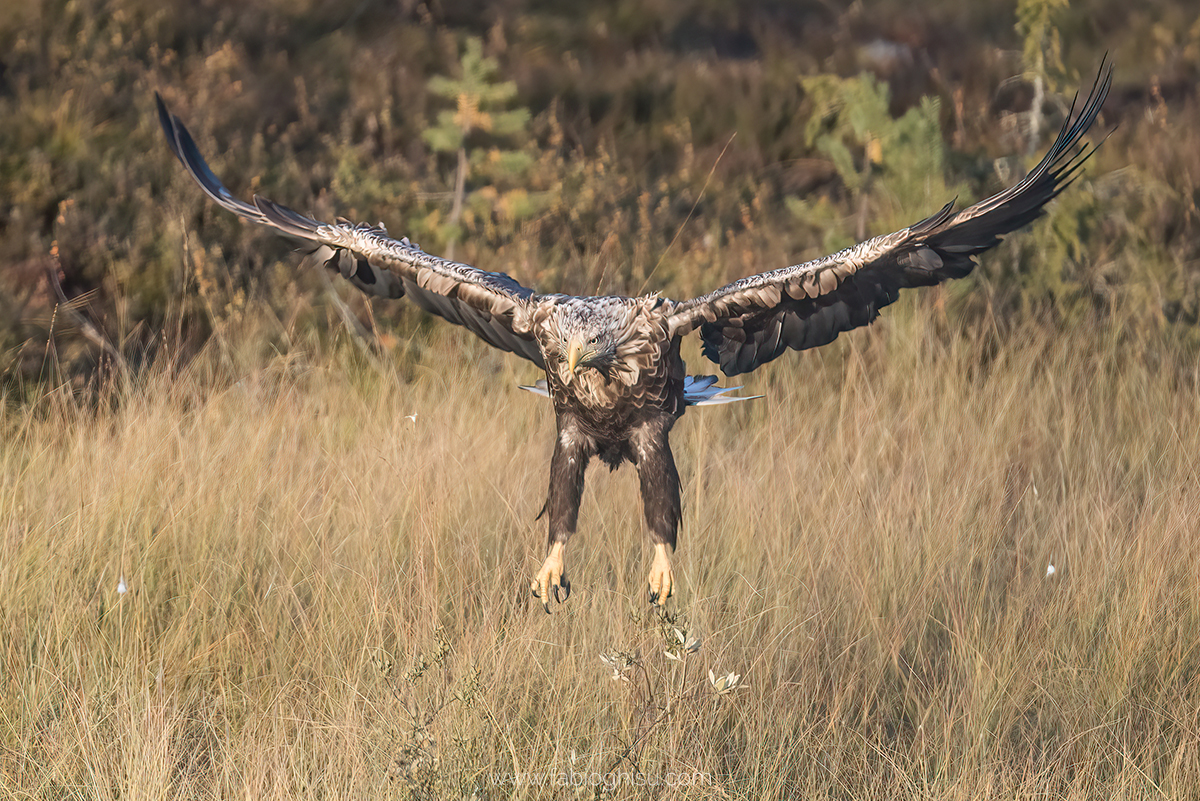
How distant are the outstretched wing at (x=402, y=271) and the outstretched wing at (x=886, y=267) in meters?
0.48

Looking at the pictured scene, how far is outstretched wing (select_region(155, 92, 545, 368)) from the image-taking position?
119 inches

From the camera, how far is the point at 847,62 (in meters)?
11.6

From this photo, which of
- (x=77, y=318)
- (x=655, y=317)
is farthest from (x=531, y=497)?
(x=77, y=318)

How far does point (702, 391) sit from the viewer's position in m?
3.34

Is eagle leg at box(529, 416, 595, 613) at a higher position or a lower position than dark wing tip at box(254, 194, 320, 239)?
lower

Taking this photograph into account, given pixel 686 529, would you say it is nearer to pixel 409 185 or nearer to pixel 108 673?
pixel 108 673

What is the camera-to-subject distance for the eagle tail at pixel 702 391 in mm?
3230

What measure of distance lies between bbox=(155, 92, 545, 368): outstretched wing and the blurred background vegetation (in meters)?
0.91

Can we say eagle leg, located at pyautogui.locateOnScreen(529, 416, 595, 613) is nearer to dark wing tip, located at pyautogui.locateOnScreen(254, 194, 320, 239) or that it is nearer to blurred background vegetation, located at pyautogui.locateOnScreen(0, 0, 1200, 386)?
dark wing tip, located at pyautogui.locateOnScreen(254, 194, 320, 239)

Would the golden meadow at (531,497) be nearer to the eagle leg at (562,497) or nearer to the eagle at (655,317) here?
the eagle leg at (562,497)

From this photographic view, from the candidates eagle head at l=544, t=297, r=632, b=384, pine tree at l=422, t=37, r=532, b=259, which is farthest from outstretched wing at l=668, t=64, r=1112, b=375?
pine tree at l=422, t=37, r=532, b=259

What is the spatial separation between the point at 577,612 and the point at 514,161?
3.84 metres

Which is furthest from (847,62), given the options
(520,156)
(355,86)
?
(520,156)

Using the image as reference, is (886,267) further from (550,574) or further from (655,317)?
(550,574)
